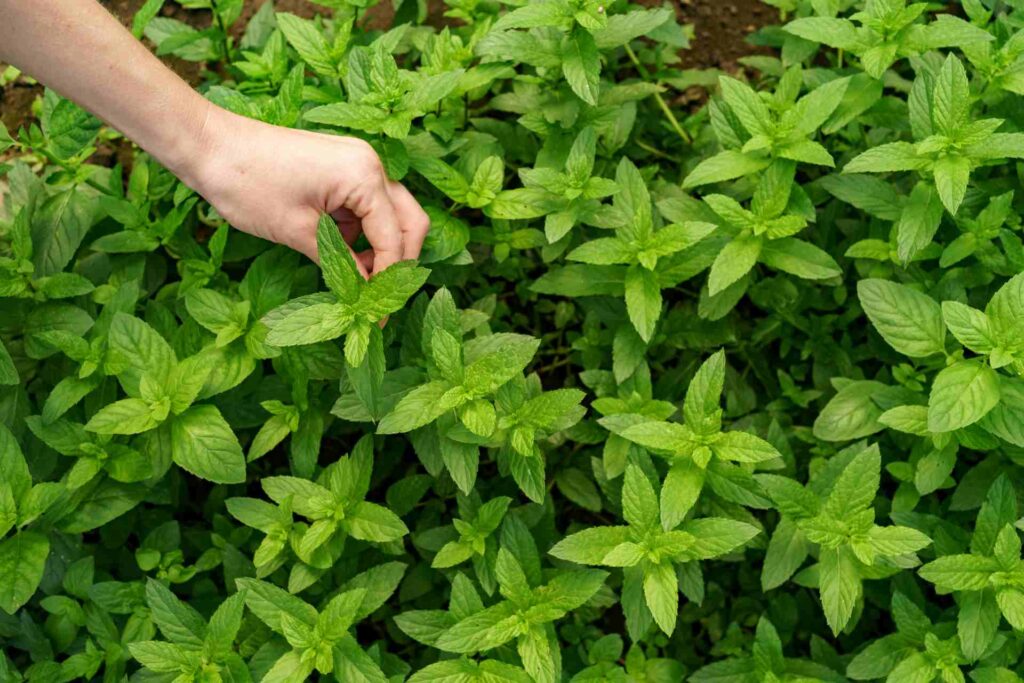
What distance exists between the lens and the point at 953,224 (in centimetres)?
284

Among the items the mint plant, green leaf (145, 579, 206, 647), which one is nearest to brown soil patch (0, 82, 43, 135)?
the mint plant

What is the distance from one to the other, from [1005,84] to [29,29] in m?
2.60

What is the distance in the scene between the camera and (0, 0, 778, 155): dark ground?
3750 mm

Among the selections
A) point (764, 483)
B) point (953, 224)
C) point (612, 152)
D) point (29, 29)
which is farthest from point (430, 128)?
point (953, 224)

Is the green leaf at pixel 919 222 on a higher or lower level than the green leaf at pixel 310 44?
lower

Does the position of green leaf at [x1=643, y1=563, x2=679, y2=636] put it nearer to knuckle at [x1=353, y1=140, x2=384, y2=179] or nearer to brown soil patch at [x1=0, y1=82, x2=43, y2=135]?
knuckle at [x1=353, y1=140, x2=384, y2=179]

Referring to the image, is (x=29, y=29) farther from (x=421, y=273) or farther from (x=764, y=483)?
(x=764, y=483)

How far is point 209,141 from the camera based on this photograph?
232cm

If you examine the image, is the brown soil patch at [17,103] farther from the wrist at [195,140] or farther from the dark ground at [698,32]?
the wrist at [195,140]

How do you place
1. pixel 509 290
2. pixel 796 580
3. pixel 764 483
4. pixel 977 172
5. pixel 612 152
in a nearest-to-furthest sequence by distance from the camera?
pixel 764 483, pixel 796 580, pixel 977 172, pixel 612 152, pixel 509 290

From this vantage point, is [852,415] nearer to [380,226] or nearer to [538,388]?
[538,388]

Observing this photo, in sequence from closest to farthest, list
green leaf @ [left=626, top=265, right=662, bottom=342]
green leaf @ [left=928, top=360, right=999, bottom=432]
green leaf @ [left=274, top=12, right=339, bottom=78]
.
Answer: green leaf @ [left=928, top=360, right=999, bottom=432] → green leaf @ [left=626, top=265, right=662, bottom=342] → green leaf @ [left=274, top=12, right=339, bottom=78]

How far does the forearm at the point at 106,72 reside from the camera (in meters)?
2.08

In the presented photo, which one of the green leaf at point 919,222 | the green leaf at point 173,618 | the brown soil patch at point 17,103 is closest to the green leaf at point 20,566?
the green leaf at point 173,618
